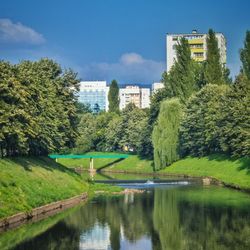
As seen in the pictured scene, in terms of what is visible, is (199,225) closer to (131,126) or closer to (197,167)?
(197,167)

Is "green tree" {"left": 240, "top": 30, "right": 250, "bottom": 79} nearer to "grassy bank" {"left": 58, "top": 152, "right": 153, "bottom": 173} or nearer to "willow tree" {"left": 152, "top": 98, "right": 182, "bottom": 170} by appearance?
"willow tree" {"left": 152, "top": 98, "right": 182, "bottom": 170}

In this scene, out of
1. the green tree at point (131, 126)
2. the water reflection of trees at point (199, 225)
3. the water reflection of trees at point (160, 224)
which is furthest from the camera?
the green tree at point (131, 126)

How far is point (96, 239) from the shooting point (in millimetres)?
45312

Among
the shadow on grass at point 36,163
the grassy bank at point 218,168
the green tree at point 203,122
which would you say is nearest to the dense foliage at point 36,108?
the shadow on grass at point 36,163

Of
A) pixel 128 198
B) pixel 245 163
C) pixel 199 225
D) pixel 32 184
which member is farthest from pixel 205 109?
pixel 199 225

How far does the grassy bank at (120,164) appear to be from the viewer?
130125mm

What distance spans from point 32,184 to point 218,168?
49.2 metres

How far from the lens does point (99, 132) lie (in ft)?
558

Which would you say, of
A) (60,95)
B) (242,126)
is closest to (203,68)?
(242,126)

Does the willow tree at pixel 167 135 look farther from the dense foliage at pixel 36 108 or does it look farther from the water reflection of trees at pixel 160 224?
the water reflection of trees at pixel 160 224

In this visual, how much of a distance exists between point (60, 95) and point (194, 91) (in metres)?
43.9

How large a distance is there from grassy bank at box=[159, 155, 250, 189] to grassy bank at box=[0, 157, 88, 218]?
24913mm

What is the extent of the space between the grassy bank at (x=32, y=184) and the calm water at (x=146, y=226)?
119 inches

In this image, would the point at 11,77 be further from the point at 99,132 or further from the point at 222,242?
the point at 99,132
